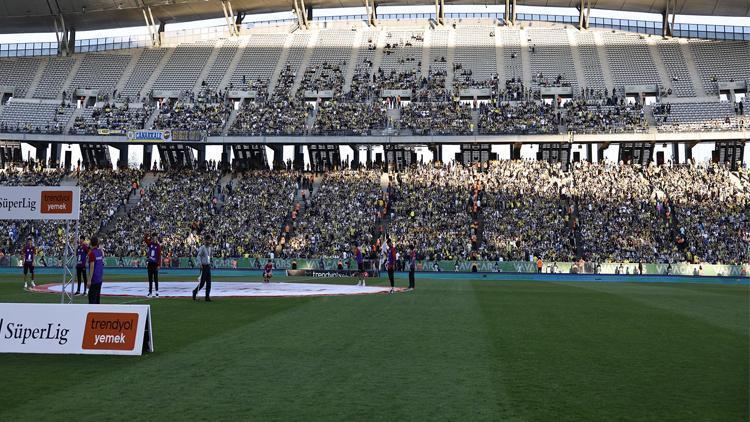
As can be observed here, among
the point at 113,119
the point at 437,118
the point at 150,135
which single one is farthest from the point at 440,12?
the point at 113,119

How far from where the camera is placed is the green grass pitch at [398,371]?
24.0ft

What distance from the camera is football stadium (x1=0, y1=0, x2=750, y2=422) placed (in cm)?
909

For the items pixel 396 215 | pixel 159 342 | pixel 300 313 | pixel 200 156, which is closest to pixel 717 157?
pixel 396 215

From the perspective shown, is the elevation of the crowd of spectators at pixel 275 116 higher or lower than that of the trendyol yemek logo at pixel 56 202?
higher

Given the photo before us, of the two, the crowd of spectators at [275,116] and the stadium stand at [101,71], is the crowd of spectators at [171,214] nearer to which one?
the crowd of spectators at [275,116]

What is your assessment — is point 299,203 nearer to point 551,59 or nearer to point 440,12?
point 551,59

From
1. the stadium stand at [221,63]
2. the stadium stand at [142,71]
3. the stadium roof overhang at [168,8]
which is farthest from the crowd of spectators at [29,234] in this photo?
the stadium roof overhang at [168,8]

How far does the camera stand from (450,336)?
13.3 m

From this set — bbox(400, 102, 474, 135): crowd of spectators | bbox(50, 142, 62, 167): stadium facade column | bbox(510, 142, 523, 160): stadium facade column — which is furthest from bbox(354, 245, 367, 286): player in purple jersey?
bbox(50, 142, 62, 167): stadium facade column

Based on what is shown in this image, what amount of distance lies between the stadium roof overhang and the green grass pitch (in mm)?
62550

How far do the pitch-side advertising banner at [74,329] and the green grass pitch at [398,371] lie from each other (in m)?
0.22

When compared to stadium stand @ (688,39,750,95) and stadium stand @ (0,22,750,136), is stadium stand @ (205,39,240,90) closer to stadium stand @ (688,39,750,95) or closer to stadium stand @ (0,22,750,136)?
stadium stand @ (0,22,750,136)

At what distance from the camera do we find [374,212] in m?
54.5

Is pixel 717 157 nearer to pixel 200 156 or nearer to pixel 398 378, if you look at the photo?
pixel 200 156
